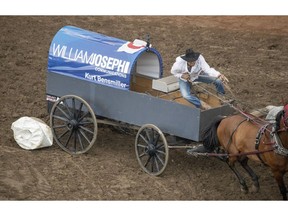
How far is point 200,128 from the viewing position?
11430 millimetres

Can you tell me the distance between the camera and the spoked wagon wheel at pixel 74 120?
12.4m

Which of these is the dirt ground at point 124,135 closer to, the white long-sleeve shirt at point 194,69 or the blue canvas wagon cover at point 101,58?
the blue canvas wagon cover at point 101,58

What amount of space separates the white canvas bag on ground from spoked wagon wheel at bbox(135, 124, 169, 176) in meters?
1.60

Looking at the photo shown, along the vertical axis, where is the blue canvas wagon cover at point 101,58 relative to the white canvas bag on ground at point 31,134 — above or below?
above

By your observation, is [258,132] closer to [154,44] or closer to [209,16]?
[154,44]

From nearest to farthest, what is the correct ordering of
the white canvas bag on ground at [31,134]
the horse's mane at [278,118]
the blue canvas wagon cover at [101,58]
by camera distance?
the horse's mane at [278,118]
the blue canvas wagon cover at [101,58]
the white canvas bag on ground at [31,134]

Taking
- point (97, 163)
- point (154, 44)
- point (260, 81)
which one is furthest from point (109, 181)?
point (154, 44)

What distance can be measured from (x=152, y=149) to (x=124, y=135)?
75.6 inches

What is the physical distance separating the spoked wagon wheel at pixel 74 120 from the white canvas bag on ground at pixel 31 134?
142 millimetres

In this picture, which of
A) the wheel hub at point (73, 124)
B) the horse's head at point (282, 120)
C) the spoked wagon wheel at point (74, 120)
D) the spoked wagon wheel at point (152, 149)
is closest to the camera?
the horse's head at point (282, 120)

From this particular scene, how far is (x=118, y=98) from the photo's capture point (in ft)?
39.8

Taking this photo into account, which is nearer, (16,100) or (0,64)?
(16,100)

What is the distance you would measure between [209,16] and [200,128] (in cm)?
809

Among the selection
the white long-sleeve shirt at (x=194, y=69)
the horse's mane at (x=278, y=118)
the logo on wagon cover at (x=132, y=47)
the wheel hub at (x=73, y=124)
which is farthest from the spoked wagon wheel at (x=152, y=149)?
the horse's mane at (x=278, y=118)
